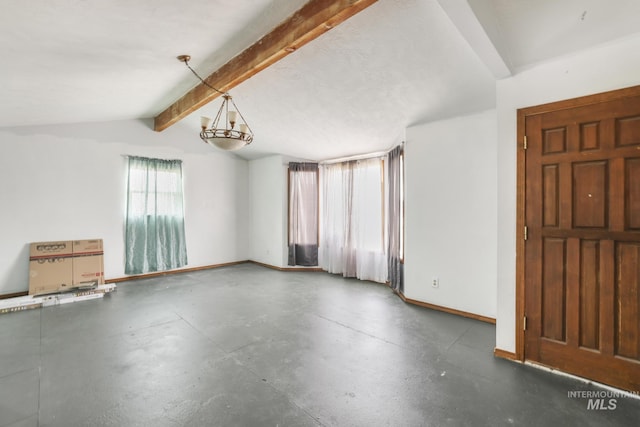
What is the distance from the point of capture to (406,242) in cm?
381

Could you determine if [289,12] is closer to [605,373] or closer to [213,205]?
[605,373]

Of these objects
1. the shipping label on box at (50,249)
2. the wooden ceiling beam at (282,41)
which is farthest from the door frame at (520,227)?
the shipping label on box at (50,249)

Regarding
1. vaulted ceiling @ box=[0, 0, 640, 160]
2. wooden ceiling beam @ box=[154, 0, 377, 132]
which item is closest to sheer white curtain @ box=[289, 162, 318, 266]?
vaulted ceiling @ box=[0, 0, 640, 160]

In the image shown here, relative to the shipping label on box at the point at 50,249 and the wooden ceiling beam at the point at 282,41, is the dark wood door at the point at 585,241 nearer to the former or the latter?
the wooden ceiling beam at the point at 282,41

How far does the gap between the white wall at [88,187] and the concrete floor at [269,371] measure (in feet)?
4.55

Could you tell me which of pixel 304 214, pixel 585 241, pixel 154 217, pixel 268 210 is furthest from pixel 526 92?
pixel 154 217

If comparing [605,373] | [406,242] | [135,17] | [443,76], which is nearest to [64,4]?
[135,17]

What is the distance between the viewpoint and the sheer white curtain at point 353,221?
Result: 482 cm

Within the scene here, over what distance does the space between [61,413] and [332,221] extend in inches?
169

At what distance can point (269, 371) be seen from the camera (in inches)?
86.4

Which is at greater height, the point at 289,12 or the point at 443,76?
the point at 289,12

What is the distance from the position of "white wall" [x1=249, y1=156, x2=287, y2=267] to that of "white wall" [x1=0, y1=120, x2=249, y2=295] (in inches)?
26.4

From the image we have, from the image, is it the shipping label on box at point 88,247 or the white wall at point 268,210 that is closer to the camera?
the shipping label on box at point 88,247

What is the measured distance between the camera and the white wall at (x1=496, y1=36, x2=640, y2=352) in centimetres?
189
